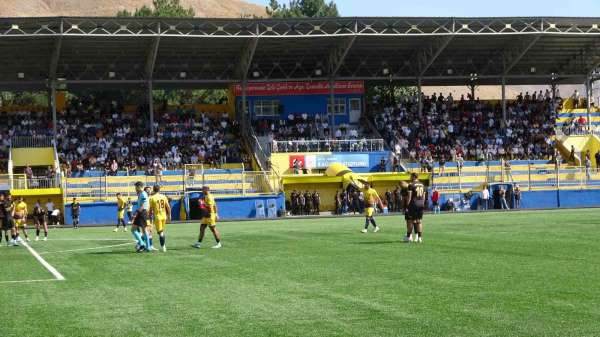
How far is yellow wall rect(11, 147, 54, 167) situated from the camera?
56.5 m

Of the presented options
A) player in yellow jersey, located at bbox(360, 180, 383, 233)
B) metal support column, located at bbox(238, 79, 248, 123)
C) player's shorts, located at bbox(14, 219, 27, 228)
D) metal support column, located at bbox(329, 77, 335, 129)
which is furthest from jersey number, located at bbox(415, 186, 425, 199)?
metal support column, located at bbox(238, 79, 248, 123)

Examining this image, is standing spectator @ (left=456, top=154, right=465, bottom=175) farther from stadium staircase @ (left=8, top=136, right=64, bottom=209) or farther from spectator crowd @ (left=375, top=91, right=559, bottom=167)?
stadium staircase @ (left=8, top=136, right=64, bottom=209)

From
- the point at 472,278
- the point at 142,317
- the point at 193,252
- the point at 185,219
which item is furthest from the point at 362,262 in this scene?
the point at 185,219

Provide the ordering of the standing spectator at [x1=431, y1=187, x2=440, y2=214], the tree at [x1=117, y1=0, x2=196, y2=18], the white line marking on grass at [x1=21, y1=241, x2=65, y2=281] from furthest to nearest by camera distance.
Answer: the tree at [x1=117, y1=0, x2=196, y2=18], the standing spectator at [x1=431, y1=187, x2=440, y2=214], the white line marking on grass at [x1=21, y1=241, x2=65, y2=281]

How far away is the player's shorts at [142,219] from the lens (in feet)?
77.6

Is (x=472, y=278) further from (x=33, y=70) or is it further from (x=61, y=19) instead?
(x=33, y=70)

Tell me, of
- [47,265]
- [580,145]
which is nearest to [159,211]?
[47,265]

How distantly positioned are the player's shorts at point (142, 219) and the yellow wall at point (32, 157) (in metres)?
34.8

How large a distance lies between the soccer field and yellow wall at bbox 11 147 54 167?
3421cm

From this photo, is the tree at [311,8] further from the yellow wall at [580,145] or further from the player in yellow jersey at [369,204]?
the player in yellow jersey at [369,204]

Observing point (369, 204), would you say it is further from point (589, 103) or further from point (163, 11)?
point (163, 11)

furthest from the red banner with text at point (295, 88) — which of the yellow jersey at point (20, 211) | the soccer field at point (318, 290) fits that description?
the soccer field at point (318, 290)

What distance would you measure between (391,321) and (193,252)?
12.3m

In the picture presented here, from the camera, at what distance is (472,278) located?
14.7 m
